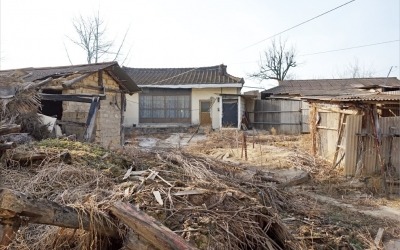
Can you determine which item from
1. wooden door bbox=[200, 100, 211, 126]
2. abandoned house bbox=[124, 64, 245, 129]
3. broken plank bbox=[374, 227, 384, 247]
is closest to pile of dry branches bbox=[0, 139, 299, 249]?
broken plank bbox=[374, 227, 384, 247]

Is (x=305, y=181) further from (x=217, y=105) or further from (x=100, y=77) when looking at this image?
(x=217, y=105)

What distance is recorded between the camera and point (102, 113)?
12.2 meters

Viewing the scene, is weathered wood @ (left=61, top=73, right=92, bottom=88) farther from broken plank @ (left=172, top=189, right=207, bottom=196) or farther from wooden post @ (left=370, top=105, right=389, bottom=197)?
wooden post @ (left=370, top=105, right=389, bottom=197)

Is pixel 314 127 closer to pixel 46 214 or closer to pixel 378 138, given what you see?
pixel 378 138

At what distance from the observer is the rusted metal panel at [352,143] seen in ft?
28.6

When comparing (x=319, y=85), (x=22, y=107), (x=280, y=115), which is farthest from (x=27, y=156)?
(x=319, y=85)

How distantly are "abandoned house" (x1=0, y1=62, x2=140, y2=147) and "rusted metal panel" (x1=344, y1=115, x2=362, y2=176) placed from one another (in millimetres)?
6354

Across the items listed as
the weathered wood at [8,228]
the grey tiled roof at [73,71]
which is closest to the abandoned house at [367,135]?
the grey tiled roof at [73,71]

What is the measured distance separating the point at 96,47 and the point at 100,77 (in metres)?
21.5

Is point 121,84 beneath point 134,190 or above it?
above

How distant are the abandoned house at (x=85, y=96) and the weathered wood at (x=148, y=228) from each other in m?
5.89

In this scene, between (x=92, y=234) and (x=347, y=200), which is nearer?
(x=92, y=234)

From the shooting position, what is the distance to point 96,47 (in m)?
31.9

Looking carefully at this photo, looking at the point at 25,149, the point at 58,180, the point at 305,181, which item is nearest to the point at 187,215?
the point at 58,180
